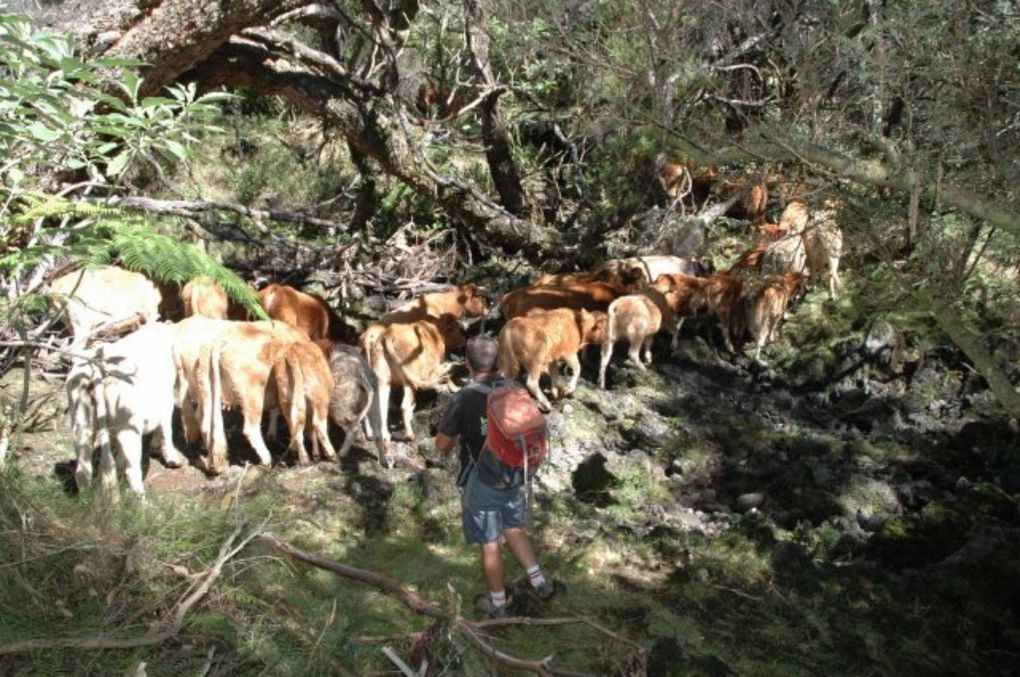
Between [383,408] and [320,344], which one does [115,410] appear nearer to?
[320,344]

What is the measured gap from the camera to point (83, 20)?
25.2ft

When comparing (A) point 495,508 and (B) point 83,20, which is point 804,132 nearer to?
(A) point 495,508

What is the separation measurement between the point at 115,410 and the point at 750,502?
19.3 feet

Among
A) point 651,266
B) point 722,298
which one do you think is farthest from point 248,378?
point 651,266

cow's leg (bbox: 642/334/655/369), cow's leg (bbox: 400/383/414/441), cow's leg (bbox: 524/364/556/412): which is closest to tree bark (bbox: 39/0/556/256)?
cow's leg (bbox: 642/334/655/369)

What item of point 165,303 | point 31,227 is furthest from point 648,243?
point 31,227

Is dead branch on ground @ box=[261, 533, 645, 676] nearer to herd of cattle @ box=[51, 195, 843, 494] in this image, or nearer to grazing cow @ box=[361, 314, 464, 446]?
herd of cattle @ box=[51, 195, 843, 494]

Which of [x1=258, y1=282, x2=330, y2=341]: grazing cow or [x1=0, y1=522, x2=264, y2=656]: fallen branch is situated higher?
[x1=0, y1=522, x2=264, y2=656]: fallen branch

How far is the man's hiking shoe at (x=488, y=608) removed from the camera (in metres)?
5.57

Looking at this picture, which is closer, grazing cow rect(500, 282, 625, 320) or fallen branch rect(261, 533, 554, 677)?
fallen branch rect(261, 533, 554, 677)

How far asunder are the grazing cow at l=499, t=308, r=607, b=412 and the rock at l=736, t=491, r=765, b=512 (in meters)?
2.55

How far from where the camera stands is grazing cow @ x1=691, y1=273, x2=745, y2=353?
1234 cm

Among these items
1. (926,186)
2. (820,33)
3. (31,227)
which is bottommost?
(31,227)

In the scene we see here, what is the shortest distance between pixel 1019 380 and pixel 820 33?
5.76 meters
